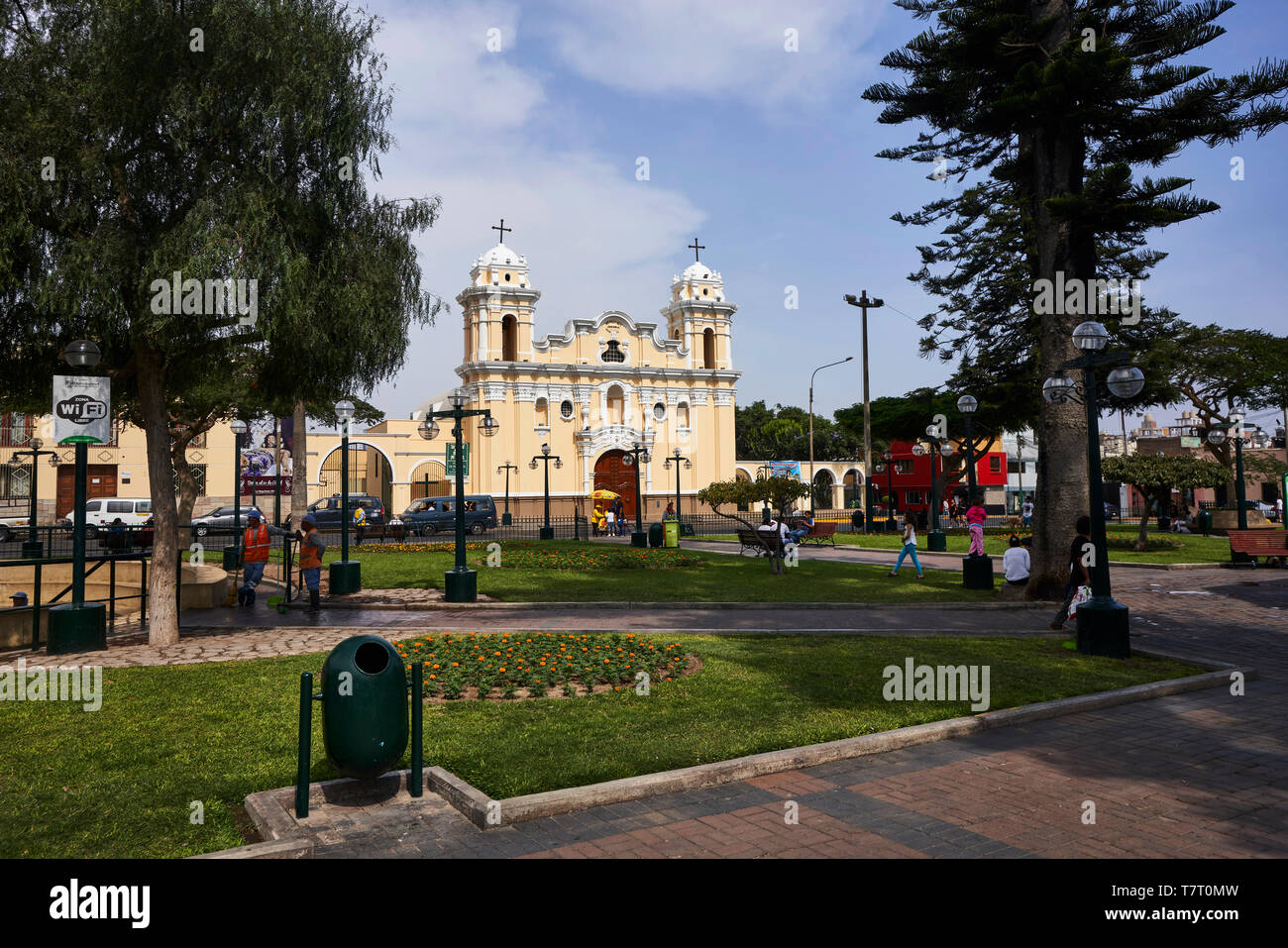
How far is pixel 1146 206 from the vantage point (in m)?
13.3

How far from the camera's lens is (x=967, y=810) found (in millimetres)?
4785

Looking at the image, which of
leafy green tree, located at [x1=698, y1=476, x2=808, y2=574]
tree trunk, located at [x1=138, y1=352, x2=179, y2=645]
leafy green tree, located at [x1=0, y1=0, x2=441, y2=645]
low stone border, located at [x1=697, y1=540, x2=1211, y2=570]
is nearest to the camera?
leafy green tree, located at [x1=0, y1=0, x2=441, y2=645]

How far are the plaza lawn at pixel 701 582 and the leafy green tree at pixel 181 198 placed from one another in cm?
627

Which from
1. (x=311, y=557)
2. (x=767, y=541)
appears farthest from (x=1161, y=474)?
(x=311, y=557)

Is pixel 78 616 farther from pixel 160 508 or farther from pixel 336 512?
pixel 336 512

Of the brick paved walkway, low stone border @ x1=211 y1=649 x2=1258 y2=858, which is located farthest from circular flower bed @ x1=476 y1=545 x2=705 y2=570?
the brick paved walkway

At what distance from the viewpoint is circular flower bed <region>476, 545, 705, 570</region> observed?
20.4 meters

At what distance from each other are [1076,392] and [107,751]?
13.0 meters

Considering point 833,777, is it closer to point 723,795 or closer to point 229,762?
point 723,795

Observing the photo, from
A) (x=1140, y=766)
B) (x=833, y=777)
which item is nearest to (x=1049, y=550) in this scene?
(x=1140, y=766)

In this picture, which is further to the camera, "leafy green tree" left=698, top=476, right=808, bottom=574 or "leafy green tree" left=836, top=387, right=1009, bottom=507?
"leafy green tree" left=836, top=387, right=1009, bottom=507

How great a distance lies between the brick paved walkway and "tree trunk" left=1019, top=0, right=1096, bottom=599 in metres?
7.36

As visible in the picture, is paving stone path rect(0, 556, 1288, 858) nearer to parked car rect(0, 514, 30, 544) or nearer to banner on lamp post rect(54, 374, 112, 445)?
banner on lamp post rect(54, 374, 112, 445)

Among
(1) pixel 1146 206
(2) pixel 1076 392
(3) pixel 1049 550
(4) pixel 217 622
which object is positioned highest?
(1) pixel 1146 206
